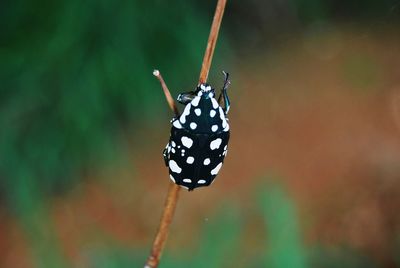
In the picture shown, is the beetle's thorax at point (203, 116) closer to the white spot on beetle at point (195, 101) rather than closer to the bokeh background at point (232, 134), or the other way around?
the white spot on beetle at point (195, 101)

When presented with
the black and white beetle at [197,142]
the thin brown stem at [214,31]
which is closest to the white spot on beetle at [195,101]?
the black and white beetle at [197,142]

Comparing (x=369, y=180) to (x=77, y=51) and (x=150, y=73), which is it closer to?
(x=150, y=73)

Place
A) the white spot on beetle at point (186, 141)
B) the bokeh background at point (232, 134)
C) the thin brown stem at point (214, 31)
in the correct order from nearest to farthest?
the thin brown stem at point (214, 31) < the white spot on beetle at point (186, 141) < the bokeh background at point (232, 134)

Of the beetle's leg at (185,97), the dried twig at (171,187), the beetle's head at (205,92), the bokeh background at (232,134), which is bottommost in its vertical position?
the dried twig at (171,187)

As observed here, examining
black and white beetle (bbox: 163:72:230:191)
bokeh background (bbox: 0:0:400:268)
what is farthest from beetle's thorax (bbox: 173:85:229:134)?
bokeh background (bbox: 0:0:400:268)

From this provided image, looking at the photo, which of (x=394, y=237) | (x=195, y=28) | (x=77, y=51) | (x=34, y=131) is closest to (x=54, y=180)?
(x=34, y=131)

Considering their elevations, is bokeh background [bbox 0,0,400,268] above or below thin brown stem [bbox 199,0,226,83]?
above

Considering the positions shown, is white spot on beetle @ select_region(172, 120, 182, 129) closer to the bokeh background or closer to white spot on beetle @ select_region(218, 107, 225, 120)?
white spot on beetle @ select_region(218, 107, 225, 120)

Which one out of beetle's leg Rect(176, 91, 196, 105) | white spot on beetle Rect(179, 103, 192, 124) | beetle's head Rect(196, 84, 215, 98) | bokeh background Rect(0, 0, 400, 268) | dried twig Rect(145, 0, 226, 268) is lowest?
dried twig Rect(145, 0, 226, 268)
